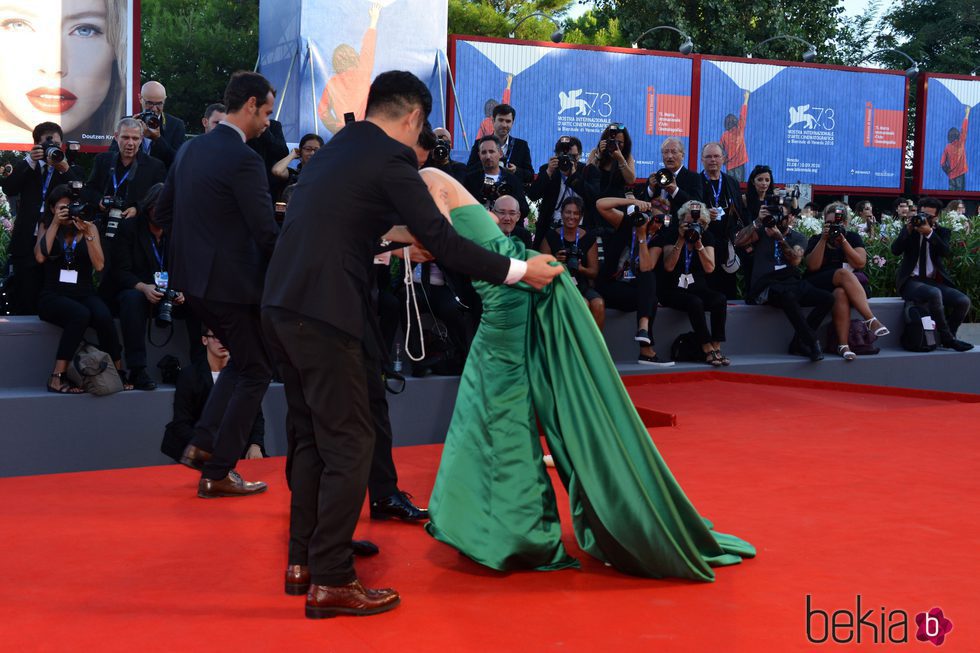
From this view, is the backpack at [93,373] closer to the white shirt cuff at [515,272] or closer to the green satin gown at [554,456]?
the green satin gown at [554,456]

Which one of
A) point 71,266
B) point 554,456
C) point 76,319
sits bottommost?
point 554,456

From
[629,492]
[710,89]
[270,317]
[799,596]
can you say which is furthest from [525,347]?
[710,89]

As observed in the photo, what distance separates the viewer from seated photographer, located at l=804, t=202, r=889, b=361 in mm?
8539

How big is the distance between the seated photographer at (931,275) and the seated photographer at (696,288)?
2190mm

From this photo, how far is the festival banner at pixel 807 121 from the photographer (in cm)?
1655

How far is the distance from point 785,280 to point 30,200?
5611 mm

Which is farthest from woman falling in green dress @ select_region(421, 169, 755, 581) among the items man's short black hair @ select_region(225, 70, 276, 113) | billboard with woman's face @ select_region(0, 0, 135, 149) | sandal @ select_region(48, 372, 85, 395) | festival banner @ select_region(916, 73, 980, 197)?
festival banner @ select_region(916, 73, 980, 197)

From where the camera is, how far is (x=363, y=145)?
118 inches

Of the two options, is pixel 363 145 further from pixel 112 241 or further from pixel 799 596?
pixel 112 241

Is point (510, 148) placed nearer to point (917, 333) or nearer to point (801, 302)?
point (801, 302)

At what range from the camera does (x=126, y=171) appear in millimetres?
6590

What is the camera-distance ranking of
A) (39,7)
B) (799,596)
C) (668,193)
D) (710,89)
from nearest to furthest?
(799,596) < (668,193) < (39,7) < (710,89)

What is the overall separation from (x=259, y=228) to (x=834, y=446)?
3.26 m

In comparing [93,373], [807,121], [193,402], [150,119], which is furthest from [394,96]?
[807,121]
